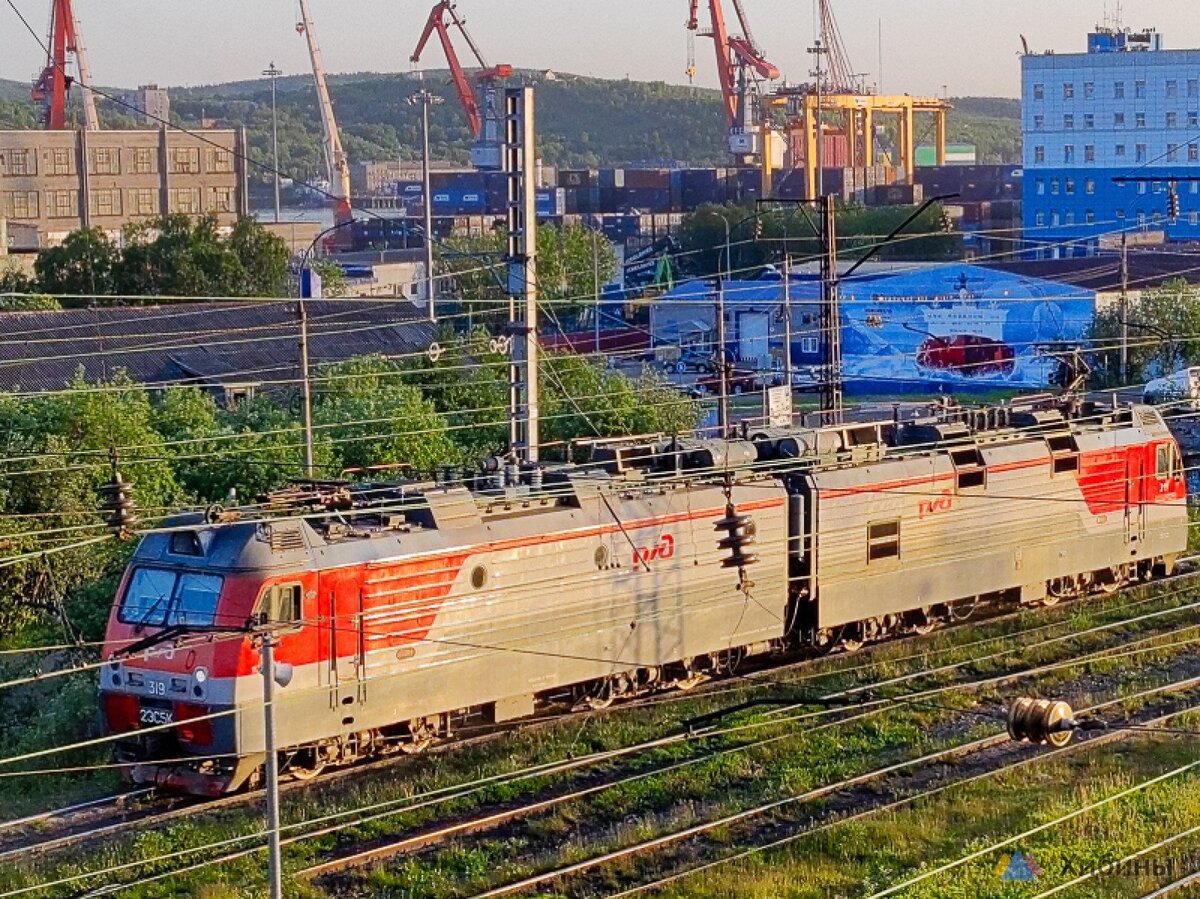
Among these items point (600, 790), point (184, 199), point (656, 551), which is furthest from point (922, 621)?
point (184, 199)

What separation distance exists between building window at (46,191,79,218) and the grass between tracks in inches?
3116

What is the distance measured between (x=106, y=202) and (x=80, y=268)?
36589mm

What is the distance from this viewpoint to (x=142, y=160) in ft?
308

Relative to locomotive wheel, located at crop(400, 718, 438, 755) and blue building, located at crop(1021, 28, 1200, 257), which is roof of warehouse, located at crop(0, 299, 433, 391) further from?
blue building, located at crop(1021, 28, 1200, 257)

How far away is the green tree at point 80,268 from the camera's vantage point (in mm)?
59156

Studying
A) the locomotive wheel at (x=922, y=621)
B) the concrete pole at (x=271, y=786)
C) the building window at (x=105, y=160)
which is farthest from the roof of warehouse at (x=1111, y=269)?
the building window at (x=105, y=160)

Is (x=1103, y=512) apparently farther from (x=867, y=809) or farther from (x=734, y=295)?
(x=734, y=295)

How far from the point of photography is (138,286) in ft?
193

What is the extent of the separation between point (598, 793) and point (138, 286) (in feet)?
149

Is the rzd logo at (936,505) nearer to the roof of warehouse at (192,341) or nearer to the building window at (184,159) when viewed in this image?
the roof of warehouse at (192,341)

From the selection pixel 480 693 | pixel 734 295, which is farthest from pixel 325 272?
pixel 480 693

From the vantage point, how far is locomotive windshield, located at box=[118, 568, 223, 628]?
16.0 m

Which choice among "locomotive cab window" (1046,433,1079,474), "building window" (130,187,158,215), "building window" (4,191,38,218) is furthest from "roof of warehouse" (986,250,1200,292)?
"building window" (4,191,38,218)

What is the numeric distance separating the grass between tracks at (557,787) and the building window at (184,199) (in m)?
79.5
